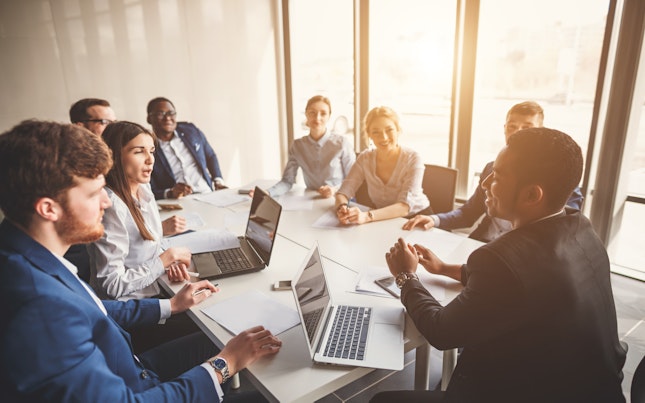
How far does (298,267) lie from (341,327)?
59 centimetres

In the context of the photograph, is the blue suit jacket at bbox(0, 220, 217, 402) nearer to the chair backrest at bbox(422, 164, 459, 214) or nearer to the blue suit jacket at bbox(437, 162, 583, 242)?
the blue suit jacket at bbox(437, 162, 583, 242)

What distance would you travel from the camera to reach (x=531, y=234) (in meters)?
1.07

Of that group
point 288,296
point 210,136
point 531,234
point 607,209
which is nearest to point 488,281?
point 531,234

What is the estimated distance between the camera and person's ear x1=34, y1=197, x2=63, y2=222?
930 mm

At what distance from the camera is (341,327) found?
1364mm

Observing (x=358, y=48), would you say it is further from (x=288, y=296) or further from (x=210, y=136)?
(x=288, y=296)

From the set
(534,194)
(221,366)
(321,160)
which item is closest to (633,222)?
(321,160)

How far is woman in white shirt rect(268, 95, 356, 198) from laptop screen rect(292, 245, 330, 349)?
2041mm

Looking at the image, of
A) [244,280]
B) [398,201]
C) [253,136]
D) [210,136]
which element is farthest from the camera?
[253,136]

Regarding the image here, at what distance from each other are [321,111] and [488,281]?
2647 mm

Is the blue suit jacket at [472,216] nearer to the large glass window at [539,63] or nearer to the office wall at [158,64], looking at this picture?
the large glass window at [539,63]

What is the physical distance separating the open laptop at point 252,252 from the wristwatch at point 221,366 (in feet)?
2.08

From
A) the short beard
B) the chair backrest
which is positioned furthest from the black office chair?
the chair backrest

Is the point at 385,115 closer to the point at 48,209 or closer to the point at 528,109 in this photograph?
the point at 528,109
